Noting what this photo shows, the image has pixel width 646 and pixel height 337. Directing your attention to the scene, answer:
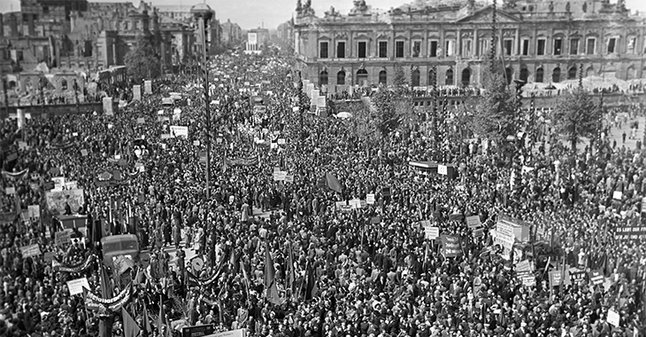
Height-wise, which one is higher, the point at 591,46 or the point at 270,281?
the point at 591,46

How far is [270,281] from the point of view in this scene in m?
16.6

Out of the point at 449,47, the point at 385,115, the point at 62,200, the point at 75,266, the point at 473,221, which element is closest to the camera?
the point at 75,266

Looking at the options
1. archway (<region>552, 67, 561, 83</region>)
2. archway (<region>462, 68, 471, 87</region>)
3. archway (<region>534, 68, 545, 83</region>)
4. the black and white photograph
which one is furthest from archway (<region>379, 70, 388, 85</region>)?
archway (<region>552, 67, 561, 83</region>)

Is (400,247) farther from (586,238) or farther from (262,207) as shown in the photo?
(262,207)

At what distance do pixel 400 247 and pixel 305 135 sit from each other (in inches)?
622

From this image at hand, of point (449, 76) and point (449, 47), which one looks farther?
point (449, 76)

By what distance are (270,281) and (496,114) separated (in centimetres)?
2491

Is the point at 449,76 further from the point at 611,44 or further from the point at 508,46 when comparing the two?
the point at 611,44

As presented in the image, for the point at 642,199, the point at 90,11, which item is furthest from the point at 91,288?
the point at 90,11

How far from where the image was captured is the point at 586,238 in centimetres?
1956

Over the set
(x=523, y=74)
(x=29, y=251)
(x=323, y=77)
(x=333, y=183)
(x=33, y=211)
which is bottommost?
(x=29, y=251)

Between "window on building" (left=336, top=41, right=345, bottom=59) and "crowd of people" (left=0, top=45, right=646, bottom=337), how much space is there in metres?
27.7

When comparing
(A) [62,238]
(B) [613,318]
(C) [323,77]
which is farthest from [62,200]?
(C) [323,77]

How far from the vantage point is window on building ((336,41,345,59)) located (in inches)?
2402
